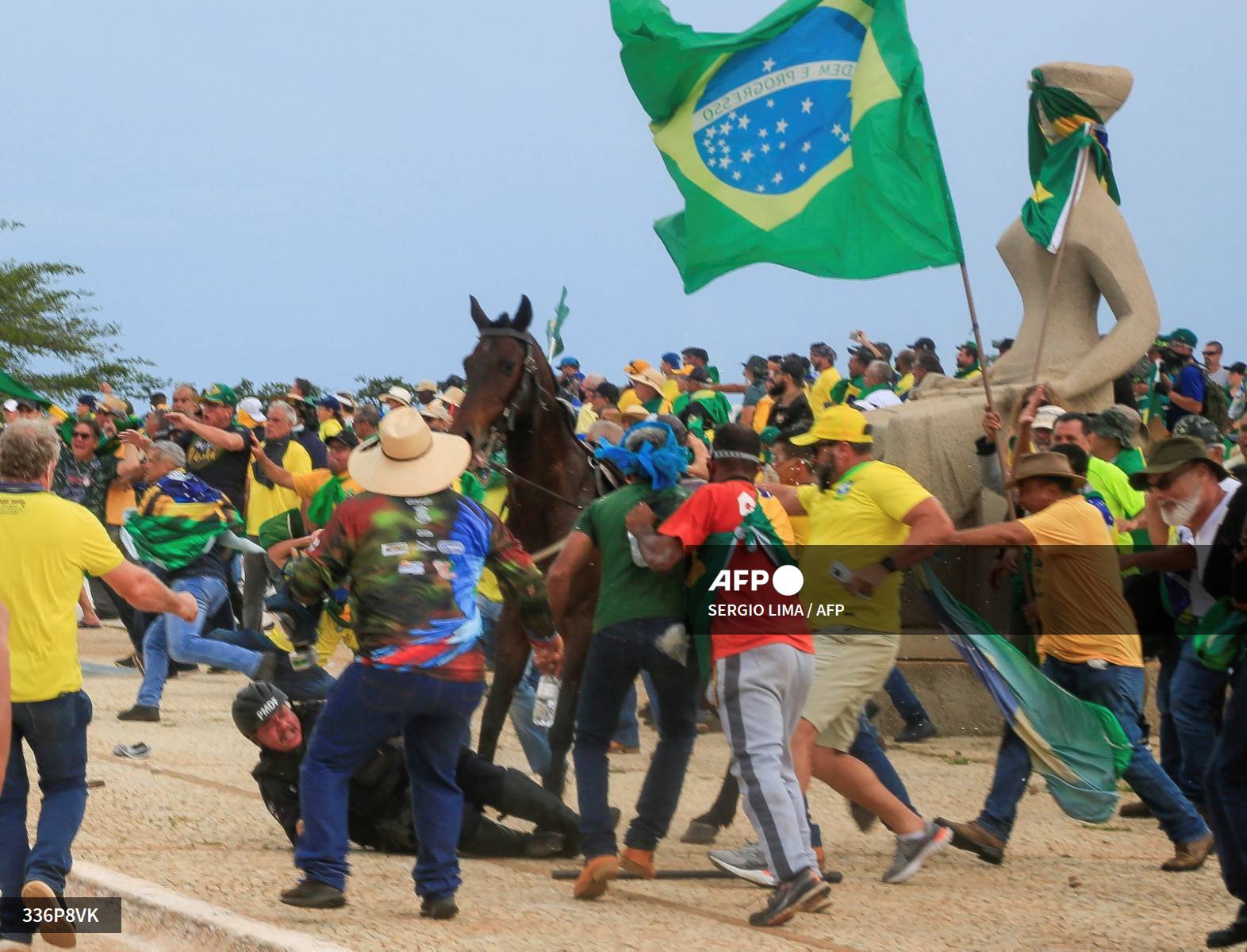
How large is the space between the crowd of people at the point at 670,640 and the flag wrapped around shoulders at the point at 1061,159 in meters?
1.93

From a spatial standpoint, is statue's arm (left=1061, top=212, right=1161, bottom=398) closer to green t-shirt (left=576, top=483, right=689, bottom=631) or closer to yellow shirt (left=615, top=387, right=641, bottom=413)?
yellow shirt (left=615, top=387, right=641, bottom=413)

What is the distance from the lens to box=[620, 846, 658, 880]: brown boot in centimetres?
745

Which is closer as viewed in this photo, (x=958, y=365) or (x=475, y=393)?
(x=475, y=393)

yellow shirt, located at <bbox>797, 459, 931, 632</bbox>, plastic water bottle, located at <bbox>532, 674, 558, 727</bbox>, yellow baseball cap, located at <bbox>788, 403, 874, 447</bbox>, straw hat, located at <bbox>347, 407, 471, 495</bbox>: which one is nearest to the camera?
straw hat, located at <bbox>347, 407, 471, 495</bbox>

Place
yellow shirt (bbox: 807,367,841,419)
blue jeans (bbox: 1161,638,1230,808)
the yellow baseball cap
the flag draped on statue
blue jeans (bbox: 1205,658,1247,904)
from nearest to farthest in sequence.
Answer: blue jeans (bbox: 1205,658,1247,904), the yellow baseball cap, blue jeans (bbox: 1161,638,1230,808), the flag draped on statue, yellow shirt (bbox: 807,367,841,419)

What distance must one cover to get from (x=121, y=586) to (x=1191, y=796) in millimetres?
5243

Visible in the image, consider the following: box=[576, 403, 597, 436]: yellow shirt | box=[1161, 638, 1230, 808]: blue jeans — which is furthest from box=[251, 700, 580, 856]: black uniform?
box=[576, 403, 597, 436]: yellow shirt

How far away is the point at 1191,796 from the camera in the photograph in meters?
8.73

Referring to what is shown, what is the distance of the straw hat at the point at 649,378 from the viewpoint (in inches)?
543

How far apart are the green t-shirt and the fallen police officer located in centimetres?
109

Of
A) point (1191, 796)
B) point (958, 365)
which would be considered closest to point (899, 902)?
point (1191, 796)

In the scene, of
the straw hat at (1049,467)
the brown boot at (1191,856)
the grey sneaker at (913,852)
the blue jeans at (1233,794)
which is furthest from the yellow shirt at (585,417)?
the blue jeans at (1233,794)

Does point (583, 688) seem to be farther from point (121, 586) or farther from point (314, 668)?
point (314, 668)

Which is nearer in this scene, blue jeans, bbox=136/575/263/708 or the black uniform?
the black uniform
